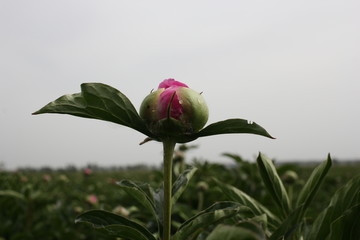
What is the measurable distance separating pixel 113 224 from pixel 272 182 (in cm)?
39

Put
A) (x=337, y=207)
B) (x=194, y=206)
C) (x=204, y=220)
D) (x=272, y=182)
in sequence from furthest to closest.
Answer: (x=194, y=206), (x=272, y=182), (x=337, y=207), (x=204, y=220)

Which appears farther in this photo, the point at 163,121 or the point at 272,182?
the point at 272,182

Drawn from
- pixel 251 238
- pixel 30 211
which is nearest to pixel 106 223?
pixel 251 238

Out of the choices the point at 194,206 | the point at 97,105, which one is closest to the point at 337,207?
the point at 97,105

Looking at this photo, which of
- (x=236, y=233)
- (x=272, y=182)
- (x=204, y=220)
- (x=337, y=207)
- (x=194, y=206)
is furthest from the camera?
(x=194, y=206)

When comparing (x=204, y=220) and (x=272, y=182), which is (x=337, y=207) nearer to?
(x=272, y=182)

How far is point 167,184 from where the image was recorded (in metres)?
0.61

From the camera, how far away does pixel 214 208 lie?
0.61m

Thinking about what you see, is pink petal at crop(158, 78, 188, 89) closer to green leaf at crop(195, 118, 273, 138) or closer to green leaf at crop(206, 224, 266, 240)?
green leaf at crop(195, 118, 273, 138)

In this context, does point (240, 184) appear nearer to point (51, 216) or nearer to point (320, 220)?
point (320, 220)

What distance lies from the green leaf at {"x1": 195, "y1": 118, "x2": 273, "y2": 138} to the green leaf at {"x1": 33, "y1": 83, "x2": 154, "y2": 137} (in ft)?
0.41

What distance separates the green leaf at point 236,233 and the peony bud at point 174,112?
269 mm

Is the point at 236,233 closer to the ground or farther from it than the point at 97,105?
closer to the ground

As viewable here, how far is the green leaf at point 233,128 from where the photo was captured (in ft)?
1.87
